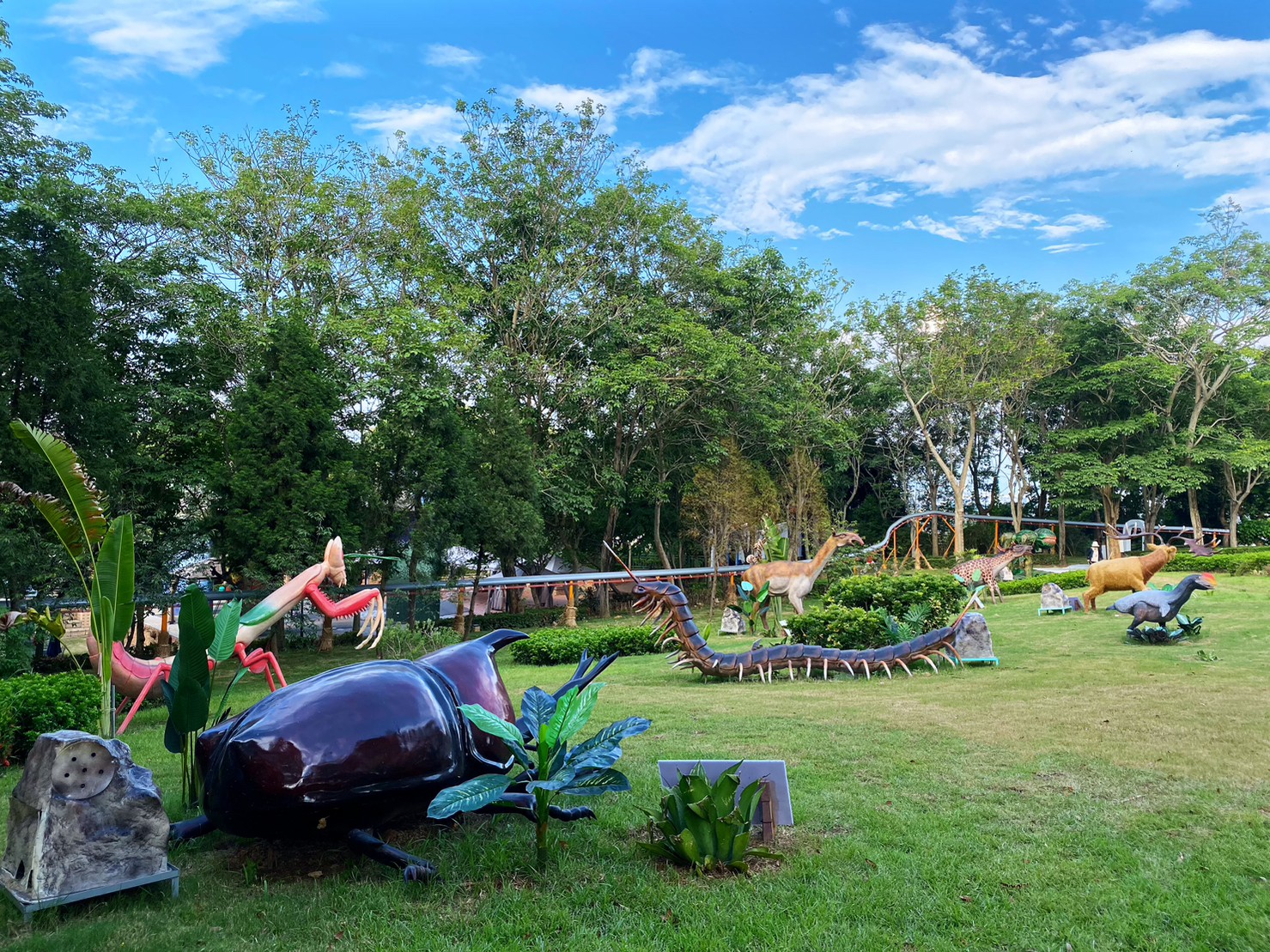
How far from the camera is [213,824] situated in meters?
3.55

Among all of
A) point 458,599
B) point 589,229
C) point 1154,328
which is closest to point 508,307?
point 589,229

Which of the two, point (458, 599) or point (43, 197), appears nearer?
point (43, 197)

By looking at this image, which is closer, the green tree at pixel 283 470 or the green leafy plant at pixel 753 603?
the green tree at pixel 283 470

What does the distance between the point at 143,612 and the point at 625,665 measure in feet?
26.4

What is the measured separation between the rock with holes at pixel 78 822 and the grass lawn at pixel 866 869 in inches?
7.1

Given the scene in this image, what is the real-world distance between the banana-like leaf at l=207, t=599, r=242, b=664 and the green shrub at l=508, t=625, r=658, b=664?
24.5 ft

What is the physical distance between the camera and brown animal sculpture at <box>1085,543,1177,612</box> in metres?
13.5

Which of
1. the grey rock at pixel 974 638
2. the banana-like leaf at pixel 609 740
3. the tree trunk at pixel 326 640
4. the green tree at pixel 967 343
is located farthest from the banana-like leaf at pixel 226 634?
the green tree at pixel 967 343

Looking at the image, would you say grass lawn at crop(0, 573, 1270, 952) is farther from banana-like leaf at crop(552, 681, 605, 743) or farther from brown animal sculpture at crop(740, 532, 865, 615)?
brown animal sculpture at crop(740, 532, 865, 615)

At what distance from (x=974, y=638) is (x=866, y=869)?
674 cm

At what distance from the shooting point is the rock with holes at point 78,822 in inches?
124

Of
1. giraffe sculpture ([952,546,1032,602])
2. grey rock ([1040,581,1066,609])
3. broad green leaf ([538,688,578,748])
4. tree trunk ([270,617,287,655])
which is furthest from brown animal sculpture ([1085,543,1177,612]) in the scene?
tree trunk ([270,617,287,655])

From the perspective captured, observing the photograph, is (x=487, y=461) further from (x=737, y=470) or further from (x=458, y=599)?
(x=737, y=470)

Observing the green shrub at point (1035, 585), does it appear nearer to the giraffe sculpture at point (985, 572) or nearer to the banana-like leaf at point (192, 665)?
the giraffe sculpture at point (985, 572)
